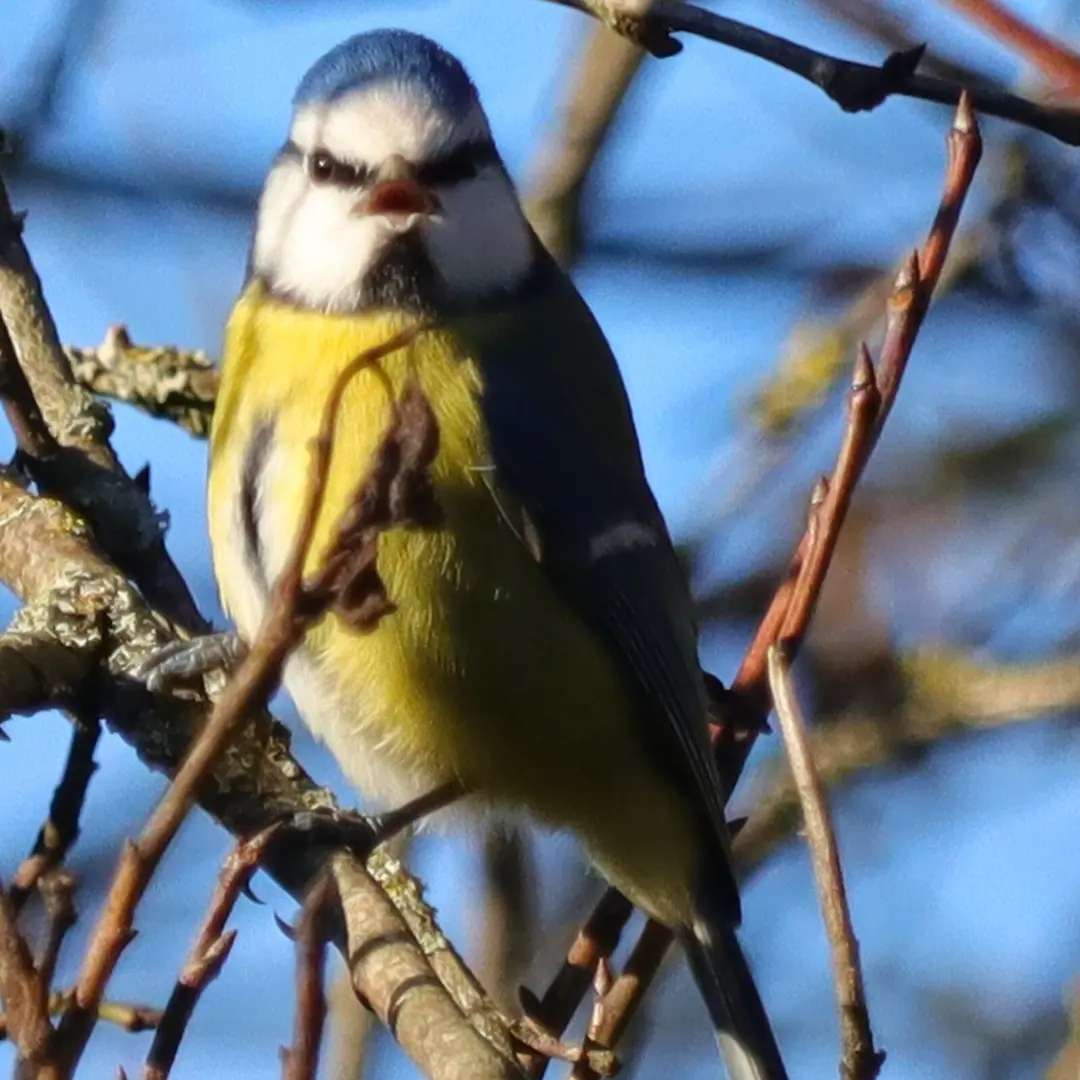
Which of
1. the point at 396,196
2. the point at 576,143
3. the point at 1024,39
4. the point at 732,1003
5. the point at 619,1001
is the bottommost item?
the point at 619,1001

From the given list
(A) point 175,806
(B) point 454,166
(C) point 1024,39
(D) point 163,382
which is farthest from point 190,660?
(A) point 175,806

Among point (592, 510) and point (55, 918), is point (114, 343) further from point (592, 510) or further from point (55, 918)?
point (55, 918)

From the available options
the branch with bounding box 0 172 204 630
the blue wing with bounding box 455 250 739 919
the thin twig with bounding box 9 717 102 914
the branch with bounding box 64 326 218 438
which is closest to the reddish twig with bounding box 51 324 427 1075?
the thin twig with bounding box 9 717 102 914

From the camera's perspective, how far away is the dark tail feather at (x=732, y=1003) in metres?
2.01

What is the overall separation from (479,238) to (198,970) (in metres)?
1.44

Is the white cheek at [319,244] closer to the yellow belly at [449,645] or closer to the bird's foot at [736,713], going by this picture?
the yellow belly at [449,645]

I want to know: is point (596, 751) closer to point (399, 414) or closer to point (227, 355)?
point (227, 355)

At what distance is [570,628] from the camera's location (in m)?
2.11

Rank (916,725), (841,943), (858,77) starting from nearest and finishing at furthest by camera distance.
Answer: (841,943) < (858,77) < (916,725)

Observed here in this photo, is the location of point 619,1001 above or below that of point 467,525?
below

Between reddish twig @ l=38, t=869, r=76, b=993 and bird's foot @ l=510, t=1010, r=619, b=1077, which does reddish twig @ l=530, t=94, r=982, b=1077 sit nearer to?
bird's foot @ l=510, t=1010, r=619, b=1077

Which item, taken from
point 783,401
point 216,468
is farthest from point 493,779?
point 783,401

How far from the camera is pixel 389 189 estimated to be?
2.02 metres

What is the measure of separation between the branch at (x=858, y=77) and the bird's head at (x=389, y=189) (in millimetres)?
514
